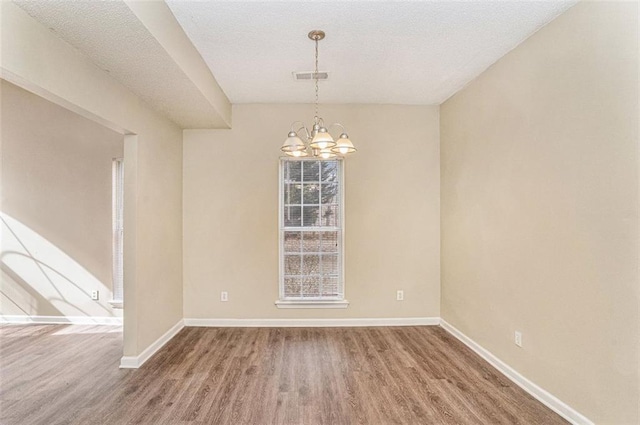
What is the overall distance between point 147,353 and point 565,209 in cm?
391

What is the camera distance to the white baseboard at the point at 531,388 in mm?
2201

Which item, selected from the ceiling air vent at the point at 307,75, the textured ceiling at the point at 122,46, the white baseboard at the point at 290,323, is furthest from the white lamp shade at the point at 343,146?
the white baseboard at the point at 290,323

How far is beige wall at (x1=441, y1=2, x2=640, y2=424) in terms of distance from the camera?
1879 mm

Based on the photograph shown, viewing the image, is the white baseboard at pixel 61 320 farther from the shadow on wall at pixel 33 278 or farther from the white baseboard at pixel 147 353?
the white baseboard at pixel 147 353

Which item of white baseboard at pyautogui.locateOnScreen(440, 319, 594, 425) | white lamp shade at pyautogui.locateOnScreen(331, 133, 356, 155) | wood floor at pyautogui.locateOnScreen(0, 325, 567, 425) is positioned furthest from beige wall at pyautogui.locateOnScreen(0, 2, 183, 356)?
white baseboard at pyautogui.locateOnScreen(440, 319, 594, 425)

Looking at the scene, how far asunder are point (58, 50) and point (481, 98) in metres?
3.62

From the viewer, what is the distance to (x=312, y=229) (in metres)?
4.31

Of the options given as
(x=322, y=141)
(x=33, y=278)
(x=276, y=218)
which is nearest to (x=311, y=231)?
(x=276, y=218)

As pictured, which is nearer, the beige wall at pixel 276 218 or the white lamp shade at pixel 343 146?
the white lamp shade at pixel 343 146

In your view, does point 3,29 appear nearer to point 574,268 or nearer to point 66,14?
point 66,14

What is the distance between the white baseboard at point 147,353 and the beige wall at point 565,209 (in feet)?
11.2

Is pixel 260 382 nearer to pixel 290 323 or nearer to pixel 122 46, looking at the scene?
pixel 290 323

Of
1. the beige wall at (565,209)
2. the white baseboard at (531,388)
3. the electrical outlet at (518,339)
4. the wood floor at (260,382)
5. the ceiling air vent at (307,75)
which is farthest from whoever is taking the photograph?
the ceiling air vent at (307,75)

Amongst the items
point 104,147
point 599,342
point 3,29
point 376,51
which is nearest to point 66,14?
point 3,29
